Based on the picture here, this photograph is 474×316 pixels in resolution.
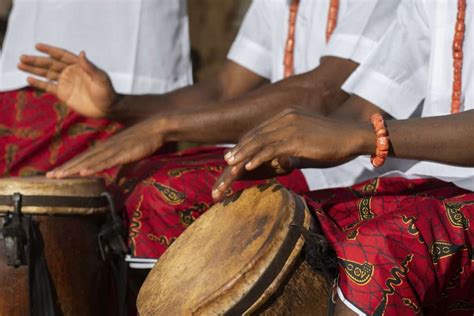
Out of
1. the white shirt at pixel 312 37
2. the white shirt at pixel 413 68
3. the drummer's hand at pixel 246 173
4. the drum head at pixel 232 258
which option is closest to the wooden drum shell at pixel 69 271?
the drum head at pixel 232 258

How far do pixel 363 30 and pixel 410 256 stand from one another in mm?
1085

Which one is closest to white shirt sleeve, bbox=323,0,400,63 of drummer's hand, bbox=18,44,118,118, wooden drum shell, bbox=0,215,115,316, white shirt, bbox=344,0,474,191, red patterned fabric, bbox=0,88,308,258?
white shirt, bbox=344,0,474,191

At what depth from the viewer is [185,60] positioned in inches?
147

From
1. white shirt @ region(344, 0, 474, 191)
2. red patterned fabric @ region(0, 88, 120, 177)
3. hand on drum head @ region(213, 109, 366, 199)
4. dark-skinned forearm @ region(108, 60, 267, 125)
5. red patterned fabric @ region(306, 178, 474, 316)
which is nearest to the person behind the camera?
red patterned fabric @ region(306, 178, 474, 316)

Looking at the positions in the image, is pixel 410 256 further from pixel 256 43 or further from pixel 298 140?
pixel 256 43

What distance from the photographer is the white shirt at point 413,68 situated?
2500 millimetres

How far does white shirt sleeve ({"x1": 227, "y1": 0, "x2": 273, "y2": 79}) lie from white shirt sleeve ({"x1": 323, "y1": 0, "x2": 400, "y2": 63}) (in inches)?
22.8

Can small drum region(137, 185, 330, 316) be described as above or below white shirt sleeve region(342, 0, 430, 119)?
below

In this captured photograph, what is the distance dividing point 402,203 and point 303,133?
30cm

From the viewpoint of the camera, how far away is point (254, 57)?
3.50m

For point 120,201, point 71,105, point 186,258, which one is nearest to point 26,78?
point 71,105

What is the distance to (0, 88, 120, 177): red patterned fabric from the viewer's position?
11.1 ft

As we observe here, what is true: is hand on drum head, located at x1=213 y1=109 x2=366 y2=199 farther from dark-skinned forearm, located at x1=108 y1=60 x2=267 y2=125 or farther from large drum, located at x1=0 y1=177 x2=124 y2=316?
dark-skinned forearm, located at x1=108 y1=60 x2=267 y2=125

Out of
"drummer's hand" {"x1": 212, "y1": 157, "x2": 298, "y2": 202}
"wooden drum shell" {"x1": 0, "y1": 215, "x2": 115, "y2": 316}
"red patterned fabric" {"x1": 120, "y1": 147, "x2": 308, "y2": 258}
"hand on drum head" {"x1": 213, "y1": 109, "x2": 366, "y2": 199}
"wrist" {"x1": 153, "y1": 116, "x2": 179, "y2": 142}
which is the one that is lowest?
"wooden drum shell" {"x1": 0, "y1": 215, "x2": 115, "y2": 316}
